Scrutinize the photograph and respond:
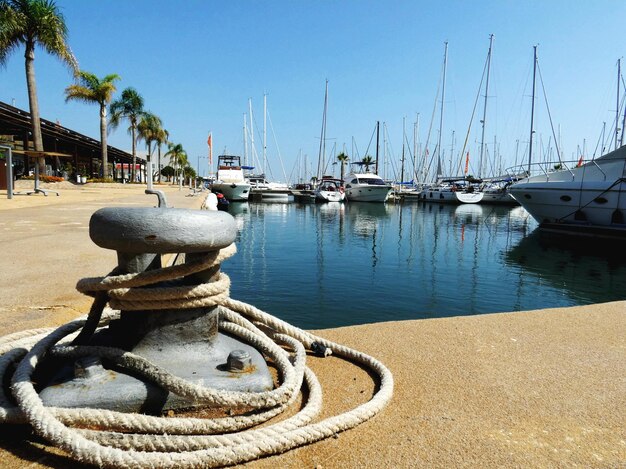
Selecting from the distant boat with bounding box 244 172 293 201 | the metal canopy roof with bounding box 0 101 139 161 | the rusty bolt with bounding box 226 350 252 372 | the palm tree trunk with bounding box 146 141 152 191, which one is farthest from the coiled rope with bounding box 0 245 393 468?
the distant boat with bounding box 244 172 293 201

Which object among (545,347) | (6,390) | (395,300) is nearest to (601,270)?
(395,300)

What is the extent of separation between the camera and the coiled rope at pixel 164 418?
1.74 m

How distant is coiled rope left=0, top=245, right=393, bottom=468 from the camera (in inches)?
68.6

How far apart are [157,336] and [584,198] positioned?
21.0 m

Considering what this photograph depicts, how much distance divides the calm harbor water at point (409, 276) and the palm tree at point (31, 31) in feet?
58.8

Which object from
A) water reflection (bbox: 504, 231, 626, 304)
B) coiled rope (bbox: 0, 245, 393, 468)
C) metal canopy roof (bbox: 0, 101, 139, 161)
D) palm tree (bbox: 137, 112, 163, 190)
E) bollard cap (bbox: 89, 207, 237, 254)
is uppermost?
palm tree (bbox: 137, 112, 163, 190)

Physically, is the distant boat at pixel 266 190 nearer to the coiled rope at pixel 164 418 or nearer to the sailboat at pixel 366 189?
the sailboat at pixel 366 189

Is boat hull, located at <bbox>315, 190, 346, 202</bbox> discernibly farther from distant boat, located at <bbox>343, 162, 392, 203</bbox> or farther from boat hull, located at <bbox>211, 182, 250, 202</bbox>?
boat hull, located at <bbox>211, 182, 250, 202</bbox>

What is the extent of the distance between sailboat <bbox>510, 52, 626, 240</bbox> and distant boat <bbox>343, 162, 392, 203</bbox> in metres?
28.5

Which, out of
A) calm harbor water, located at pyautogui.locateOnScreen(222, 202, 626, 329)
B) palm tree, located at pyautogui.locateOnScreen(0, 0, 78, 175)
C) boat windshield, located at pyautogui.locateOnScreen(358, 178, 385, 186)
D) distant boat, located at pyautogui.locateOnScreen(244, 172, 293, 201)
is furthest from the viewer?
distant boat, located at pyautogui.locateOnScreen(244, 172, 293, 201)

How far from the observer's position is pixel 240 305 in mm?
2928

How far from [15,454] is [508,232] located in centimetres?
2449

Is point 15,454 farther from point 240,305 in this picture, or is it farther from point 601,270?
point 601,270

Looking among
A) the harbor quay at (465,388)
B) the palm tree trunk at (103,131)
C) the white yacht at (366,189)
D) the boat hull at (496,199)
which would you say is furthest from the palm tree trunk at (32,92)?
the boat hull at (496,199)
